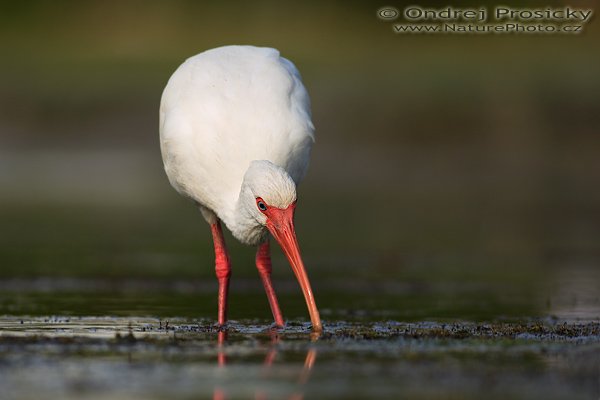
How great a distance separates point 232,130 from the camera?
444 inches

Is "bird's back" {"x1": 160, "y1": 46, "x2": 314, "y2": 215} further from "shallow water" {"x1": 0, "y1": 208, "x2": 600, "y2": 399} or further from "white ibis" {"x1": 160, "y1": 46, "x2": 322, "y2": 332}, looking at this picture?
"shallow water" {"x1": 0, "y1": 208, "x2": 600, "y2": 399}

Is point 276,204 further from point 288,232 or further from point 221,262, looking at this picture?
point 221,262

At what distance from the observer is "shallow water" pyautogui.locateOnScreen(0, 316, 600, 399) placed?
301 inches

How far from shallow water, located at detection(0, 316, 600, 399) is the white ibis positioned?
0.91 meters

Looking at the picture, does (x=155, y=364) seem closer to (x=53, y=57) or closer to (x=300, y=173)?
(x=300, y=173)

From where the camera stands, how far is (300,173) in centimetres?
1189

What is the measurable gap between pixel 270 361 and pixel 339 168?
19.4 metres

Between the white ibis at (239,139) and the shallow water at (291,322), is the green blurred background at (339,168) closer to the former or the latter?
the shallow water at (291,322)

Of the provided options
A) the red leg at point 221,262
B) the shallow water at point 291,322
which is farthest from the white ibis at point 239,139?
the shallow water at point 291,322

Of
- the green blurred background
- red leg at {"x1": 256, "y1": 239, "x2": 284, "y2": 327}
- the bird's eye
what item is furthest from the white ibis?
the green blurred background

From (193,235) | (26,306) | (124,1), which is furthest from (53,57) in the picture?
(26,306)

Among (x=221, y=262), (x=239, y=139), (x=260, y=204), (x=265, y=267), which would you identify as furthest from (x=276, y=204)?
(x=221, y=262)

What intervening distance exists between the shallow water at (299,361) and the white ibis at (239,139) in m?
0.91

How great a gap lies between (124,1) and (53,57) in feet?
11.4
